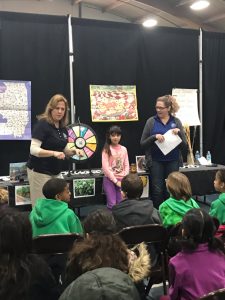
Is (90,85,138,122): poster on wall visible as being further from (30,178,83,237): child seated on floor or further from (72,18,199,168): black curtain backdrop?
(30,178,83,237): child seated on floor

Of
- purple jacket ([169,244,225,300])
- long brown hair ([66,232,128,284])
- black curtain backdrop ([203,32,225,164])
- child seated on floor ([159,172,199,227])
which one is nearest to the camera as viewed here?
long brown hair ([66,232,128,284])

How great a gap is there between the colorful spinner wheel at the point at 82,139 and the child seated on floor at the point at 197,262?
256 cm

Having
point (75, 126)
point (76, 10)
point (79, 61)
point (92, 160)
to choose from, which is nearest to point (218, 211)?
point (75, 126)

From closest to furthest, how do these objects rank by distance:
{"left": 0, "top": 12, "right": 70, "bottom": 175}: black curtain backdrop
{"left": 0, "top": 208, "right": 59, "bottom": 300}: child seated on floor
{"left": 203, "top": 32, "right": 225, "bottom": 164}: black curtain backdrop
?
1. {"left": 0, "top": 208, "right": 59, "bottom": 300}: child seated on floor
2. {"left": 0, "top": 12, "right": 70, "bottom": 175}: black curtain backdrop
3. {"left": 203, "top": 32, "right": 225, "bottom": 164}: black curtain backdrop

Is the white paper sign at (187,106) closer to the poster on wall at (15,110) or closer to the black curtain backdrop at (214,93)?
the black curtain backdrop at (214,93)

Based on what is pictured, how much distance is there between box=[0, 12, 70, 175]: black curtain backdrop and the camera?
14.6 feet

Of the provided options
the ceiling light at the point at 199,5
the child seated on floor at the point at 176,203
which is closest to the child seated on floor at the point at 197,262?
the child seated on floor at the point at 176,203

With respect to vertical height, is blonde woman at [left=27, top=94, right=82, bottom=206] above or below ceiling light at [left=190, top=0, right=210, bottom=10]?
below

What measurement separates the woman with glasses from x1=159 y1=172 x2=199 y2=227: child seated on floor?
4.16ft

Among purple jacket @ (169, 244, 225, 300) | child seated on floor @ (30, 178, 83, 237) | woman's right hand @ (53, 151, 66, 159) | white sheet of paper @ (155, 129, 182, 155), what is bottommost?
purple jacket @ (169, 244, 225, 300)

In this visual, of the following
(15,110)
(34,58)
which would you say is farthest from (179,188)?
(34,58)

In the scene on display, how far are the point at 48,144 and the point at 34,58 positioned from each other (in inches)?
65.7

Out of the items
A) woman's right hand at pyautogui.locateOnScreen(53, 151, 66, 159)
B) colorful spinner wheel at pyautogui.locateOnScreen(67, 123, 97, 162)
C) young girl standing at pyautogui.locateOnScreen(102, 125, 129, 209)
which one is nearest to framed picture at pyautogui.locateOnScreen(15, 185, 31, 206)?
colorful spinner wheel at pyautogui.locateOnScreen(67, 123, 97, 162)

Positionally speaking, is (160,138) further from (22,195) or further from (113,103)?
(22,195)
